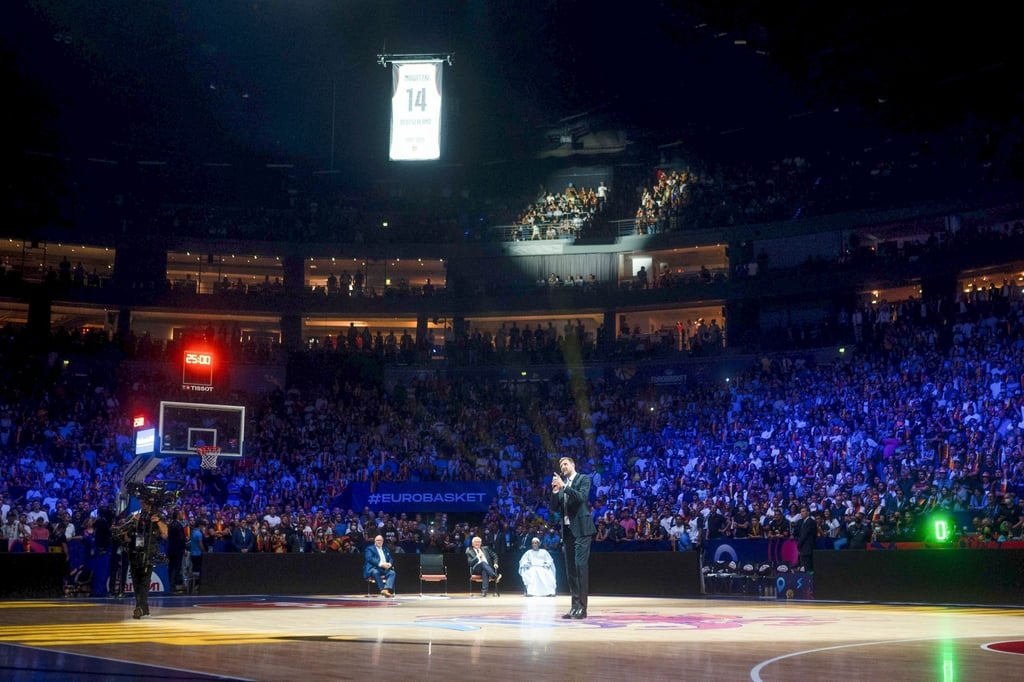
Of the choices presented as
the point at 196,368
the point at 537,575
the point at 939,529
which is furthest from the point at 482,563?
the point at 196,368

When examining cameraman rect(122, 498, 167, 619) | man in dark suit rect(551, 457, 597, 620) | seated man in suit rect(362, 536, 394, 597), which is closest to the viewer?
man in dark suit rect(551, 457, 597, 620)

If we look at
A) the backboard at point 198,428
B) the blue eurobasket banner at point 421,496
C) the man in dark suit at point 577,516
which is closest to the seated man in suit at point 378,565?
the backboard at point 198,428

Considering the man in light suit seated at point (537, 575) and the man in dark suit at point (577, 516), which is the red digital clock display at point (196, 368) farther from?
the man in dark suit at point (577, 516)

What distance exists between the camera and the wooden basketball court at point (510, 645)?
8.38 metres

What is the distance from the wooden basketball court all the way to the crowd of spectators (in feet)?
35.3

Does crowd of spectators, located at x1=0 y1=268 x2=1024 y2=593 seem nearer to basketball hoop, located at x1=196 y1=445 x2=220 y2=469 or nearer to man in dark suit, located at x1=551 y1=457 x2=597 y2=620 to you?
basketball hoop, located at x1=196 y1=445 x2=220 y2=469

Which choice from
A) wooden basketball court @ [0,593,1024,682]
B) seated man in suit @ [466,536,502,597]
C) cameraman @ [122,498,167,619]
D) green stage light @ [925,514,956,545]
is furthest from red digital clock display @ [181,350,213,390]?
green stage light @ [925,514,956,545]

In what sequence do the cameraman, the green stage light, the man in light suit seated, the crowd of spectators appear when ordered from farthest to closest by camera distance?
the crowd of spectators < the man in light suit seated < the green stage light < the cameraman

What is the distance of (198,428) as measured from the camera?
93.1 ft

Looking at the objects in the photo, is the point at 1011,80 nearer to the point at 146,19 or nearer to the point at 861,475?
the point at 861,475

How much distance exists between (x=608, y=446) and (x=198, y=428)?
1660 cm

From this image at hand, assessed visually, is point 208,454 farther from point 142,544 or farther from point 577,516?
point 577,516

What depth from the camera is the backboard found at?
27.2 m

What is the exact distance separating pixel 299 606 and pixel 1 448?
19662mm
